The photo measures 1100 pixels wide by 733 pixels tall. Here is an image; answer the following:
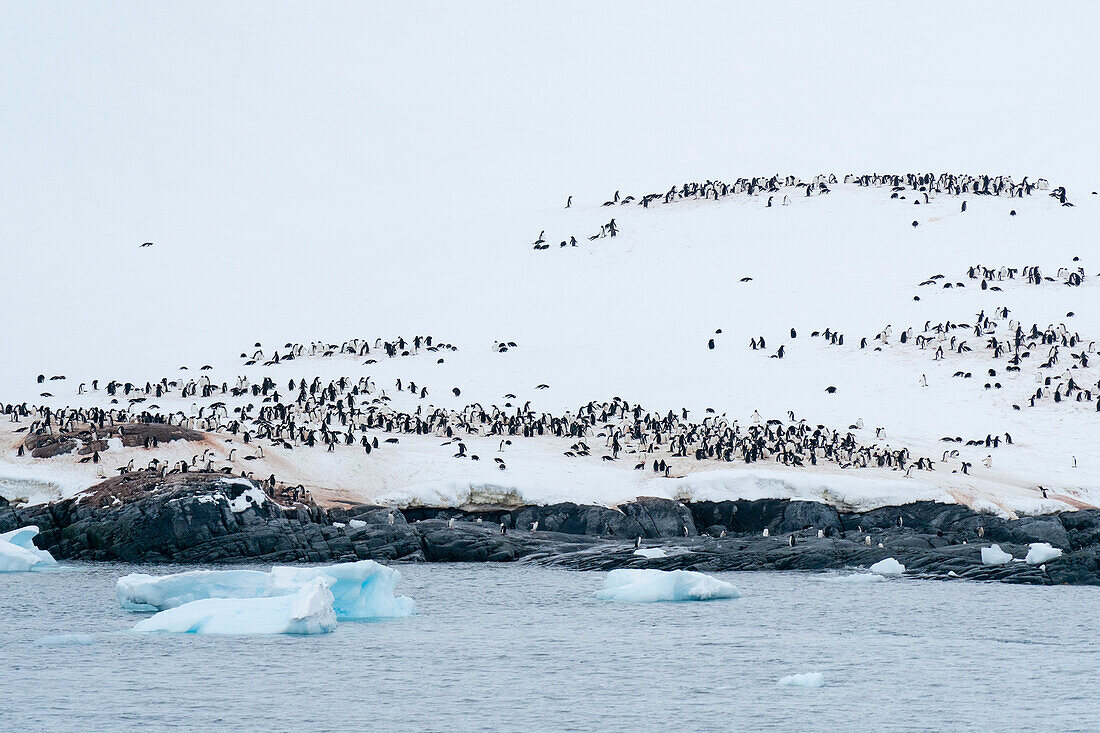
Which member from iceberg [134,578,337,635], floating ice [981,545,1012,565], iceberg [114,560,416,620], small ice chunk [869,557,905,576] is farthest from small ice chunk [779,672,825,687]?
floating ice [981,545,1012,565]

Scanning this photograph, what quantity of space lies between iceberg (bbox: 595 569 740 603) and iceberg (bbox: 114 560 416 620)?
579cm

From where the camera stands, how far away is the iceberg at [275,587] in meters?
25.6

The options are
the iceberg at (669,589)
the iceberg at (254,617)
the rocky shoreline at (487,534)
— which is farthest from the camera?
the rocky shoreline at (487,534)

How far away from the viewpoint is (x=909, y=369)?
6391 cm

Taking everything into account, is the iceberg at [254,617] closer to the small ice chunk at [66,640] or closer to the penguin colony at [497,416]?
the small ice chunk at [66,640]

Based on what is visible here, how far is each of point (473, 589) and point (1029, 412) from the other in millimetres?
36191

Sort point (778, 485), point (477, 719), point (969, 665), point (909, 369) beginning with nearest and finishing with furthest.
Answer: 1. point (477, 719)
2. point (969, 665)
3. point (778, 485)
4. point (909, 369)

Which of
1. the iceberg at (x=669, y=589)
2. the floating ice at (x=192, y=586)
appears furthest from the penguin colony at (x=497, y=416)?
the iceberg at (x=669, y=589)

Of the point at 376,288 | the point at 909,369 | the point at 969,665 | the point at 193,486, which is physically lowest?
the point at 969,665

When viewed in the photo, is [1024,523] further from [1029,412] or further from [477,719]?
[477,719]

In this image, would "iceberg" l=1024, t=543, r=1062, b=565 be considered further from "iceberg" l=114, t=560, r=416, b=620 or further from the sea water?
"iceberg" l=114, t=560, r=416, b=620

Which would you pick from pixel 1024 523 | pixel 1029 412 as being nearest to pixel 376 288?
pixel 1029 412

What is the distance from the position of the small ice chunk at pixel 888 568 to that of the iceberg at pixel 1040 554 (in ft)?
11.9

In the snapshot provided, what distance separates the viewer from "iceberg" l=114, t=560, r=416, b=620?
2562cm
